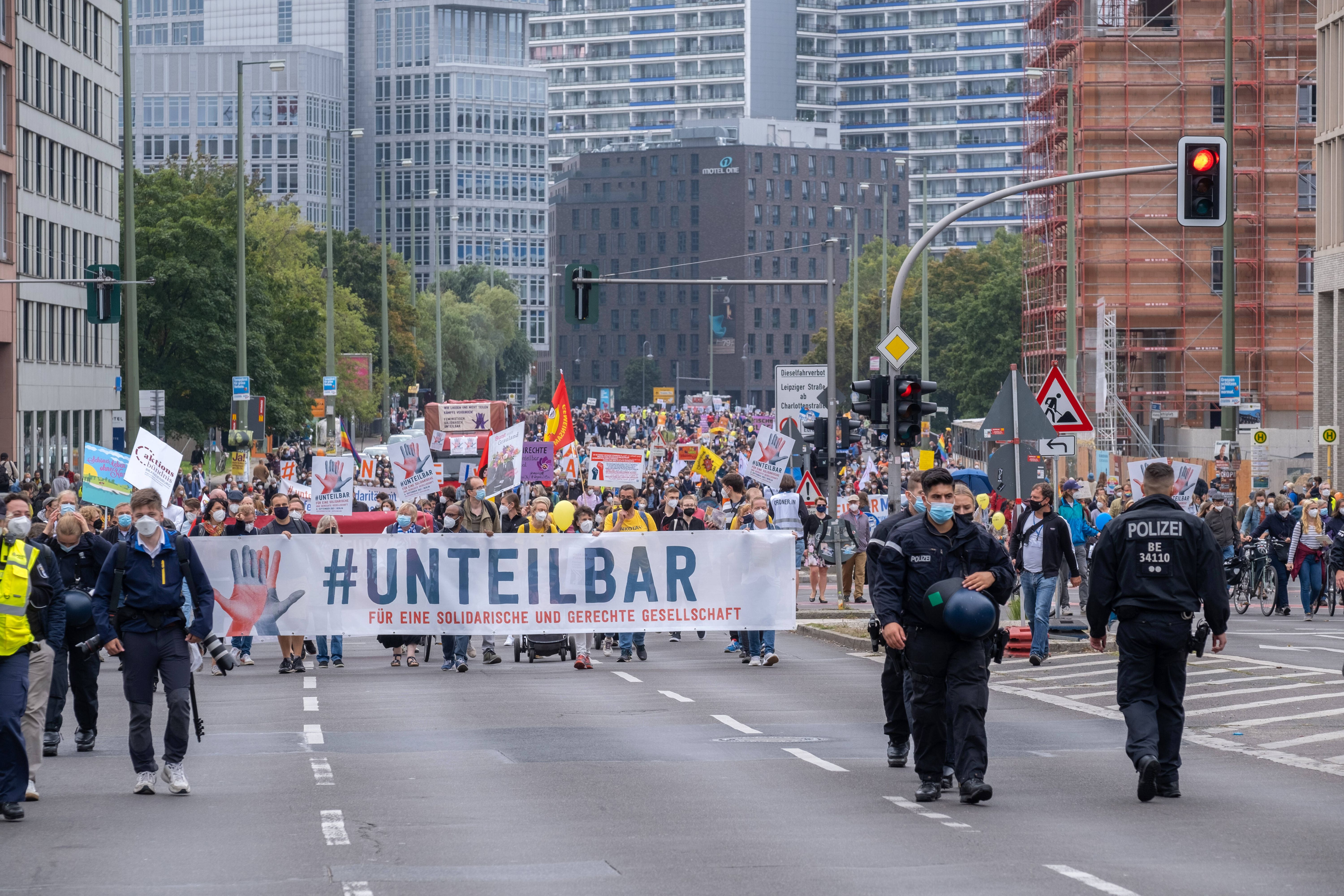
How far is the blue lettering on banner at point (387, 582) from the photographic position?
925 inches

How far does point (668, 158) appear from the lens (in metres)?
199

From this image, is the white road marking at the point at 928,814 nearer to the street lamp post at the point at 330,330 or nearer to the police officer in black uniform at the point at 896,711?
the police officer in black uniform at the point at 896,711

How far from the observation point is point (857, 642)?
24547mm

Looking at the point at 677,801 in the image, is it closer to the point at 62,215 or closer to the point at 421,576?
the point at 421,576

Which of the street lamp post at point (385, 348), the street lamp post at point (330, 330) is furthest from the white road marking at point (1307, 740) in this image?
the street lamp post at point (385, 348)

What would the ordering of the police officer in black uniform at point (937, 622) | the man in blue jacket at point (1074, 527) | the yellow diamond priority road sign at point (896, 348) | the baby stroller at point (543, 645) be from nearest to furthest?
the police officer in black uniform at point (937, 622)
the baby stroller at point (543, 645)
the yellow diamond priority road sign at point (896, 348)
the man in blue jacket at point (1074, 527)

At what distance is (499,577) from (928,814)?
12314mm

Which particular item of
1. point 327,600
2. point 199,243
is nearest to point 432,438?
point 199,243

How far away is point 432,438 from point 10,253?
45.2ft

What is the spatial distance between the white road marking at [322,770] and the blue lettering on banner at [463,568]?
28.5 feet

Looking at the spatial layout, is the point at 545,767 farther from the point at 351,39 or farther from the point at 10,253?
the point at 351,39

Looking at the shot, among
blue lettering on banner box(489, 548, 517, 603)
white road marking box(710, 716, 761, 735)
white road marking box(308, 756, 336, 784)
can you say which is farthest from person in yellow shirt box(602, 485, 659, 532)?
white road marking box(308, 756, 336, 784)

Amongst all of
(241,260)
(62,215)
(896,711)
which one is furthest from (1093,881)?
(62,215)

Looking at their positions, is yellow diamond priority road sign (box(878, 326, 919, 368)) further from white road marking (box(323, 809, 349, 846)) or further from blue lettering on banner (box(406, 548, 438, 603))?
white road marking (box(323, 809, 349, 846))
